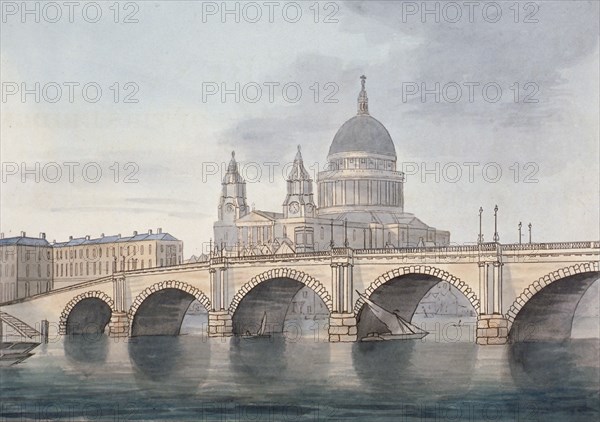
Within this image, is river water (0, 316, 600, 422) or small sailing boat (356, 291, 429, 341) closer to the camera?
river water (0, 316, 600, 422)

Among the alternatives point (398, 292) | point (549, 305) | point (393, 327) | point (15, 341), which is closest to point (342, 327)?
point (393, 327)

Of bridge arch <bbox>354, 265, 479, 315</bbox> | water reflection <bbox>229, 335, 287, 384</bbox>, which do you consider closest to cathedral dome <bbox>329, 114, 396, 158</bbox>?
bridge arch <bbox>354, 265, 479, 315</bbox>

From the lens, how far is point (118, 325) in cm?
970

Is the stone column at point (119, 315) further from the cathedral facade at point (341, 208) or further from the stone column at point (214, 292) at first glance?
the cathedral facade at point (341, 208)

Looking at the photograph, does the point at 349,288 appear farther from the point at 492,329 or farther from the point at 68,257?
the point at 68,257

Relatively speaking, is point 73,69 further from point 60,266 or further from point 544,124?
point 544,124

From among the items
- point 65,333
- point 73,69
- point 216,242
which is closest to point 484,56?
point 216,242

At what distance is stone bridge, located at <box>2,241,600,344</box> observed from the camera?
834 cm

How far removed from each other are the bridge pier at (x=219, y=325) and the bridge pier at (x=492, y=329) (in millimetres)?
2904

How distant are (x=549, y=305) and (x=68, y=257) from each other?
471 cm

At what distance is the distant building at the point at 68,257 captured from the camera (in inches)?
317

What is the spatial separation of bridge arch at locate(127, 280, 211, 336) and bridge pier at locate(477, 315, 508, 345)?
3281 mm

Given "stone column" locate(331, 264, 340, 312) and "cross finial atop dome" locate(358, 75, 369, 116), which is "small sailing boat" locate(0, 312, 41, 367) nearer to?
"stone column" locate(331, 264, 340, 312)

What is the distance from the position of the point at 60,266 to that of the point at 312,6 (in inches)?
134
